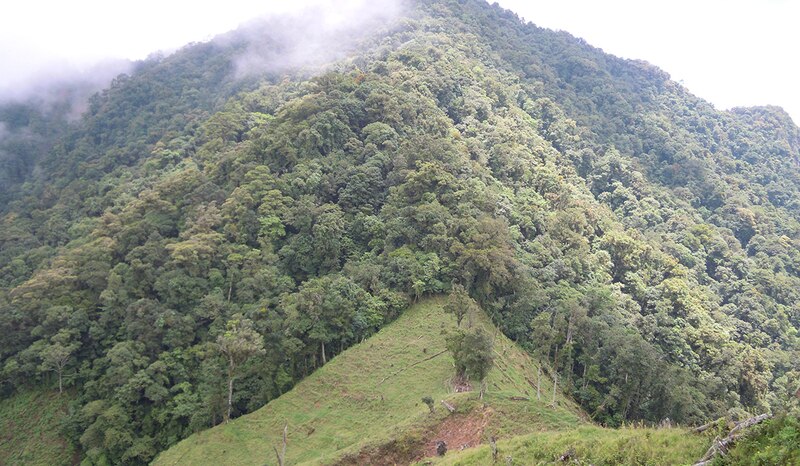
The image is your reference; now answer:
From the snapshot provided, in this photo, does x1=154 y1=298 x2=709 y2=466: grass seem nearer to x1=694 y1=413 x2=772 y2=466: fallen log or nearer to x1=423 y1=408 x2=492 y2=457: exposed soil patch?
x1=423 y1=408 x2=492 y2=457: exposed soil patch

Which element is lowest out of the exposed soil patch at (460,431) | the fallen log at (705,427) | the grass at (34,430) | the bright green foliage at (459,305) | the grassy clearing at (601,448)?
the grass at (34,430)

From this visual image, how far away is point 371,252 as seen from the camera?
1585 inches

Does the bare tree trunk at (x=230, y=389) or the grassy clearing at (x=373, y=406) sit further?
the bare tree trunk at (x=230, y=389)

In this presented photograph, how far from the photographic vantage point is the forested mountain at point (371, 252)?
1293 inches

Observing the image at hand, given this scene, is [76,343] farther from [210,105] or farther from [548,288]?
[210,105]

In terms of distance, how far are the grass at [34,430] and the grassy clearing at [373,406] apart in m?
9.80

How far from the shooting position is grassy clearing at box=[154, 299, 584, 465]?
23.2 meters

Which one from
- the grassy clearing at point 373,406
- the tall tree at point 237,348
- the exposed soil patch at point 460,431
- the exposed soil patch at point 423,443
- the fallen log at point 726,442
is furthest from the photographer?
the tall tree at point 237,348

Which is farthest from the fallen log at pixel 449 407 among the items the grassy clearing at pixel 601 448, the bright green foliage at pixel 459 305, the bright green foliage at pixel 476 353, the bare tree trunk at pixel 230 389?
the bare tree trunk at pixel 230 389

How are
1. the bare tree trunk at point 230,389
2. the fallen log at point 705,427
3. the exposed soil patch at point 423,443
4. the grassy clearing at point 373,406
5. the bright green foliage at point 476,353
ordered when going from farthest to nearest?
the bare tree trunk at point 230,389 → the bright green foliage at point 476,353 → the grassy clearing at point 373,406 → the exposed soil patch at point 423,443 → the fallen log at point 705,427

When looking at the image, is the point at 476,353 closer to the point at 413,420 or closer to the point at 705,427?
the point at 413,420

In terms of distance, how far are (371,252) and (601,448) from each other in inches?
1064

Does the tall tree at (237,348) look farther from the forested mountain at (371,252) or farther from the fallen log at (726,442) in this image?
the fallen log at (726,442)

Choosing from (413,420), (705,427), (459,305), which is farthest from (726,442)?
(459,305)
